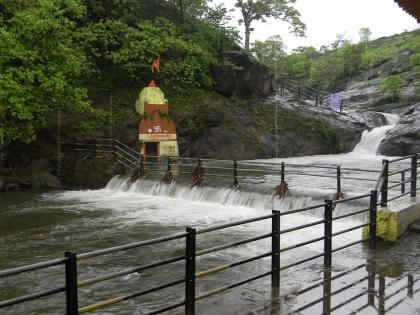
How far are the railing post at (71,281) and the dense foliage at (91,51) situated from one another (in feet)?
48.8

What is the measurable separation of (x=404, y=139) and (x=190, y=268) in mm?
26753

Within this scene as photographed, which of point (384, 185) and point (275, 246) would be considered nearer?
point (275, 246)

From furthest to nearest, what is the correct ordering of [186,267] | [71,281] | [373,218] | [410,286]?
1. [373,218]
2. [410,286]
3. [186,267]
4. [71,281]

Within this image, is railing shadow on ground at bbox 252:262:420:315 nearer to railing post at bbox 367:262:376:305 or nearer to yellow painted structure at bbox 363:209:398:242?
railing post at bbox 367:262:376:305

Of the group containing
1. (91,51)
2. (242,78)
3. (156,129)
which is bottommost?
(156,129)

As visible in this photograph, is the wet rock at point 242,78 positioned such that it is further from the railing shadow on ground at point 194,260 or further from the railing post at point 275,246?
the railing post at point 275,246

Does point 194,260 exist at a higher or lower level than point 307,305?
higher

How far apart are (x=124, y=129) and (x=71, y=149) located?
3.06m

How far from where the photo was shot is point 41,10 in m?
18.8

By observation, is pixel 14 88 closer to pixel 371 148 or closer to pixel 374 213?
pixel 374 213

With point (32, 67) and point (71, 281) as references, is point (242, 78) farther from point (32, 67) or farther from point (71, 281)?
point (71, 281)

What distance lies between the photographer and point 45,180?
21375 mm

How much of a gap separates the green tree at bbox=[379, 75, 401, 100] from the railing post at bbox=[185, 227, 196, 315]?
38.4m

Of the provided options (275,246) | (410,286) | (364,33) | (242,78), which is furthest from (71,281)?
(364,33)
